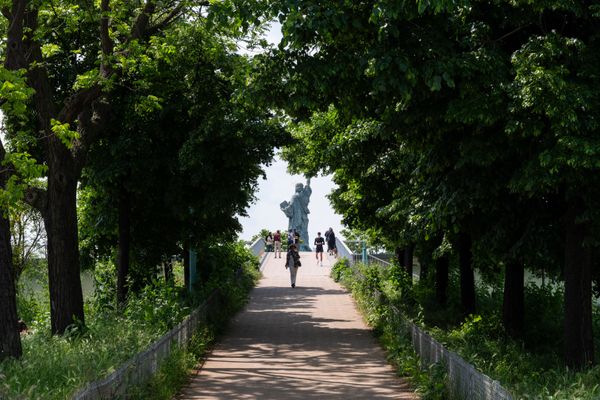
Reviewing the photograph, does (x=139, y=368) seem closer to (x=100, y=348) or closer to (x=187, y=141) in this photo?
(x=100, y=348)

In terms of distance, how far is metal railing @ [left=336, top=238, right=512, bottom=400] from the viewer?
9.11 meters

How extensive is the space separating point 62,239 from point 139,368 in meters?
5.50

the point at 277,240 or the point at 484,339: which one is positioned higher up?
the point at 277,240

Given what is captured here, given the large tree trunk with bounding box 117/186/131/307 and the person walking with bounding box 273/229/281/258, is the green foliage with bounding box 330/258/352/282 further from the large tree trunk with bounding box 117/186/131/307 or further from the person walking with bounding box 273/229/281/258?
the large tree trunk with bounding box 117/186/131/307

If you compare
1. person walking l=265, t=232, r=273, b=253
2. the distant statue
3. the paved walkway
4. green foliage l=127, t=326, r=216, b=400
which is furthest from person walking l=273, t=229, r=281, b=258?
green foliage l=127, t=326, r=216, b=400

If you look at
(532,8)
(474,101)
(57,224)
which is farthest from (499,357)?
(57,224)

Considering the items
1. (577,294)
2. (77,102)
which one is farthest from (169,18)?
(577,294)

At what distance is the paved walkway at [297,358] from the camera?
43.4ft

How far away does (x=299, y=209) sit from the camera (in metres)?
60.6

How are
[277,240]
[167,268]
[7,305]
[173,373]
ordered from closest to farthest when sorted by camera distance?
[7,305]
[173,373]
[167,268]
[277,240]

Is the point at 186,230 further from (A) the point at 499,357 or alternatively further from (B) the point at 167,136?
(A) the point at 499,357

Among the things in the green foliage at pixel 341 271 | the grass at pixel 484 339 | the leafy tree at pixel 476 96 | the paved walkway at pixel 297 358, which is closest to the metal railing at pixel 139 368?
the paved walkway at pixel 297 358

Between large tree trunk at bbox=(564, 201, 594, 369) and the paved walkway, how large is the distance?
2465 millimetres

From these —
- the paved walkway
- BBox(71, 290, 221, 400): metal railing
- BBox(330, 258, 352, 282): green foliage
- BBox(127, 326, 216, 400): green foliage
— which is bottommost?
the paved walkway
